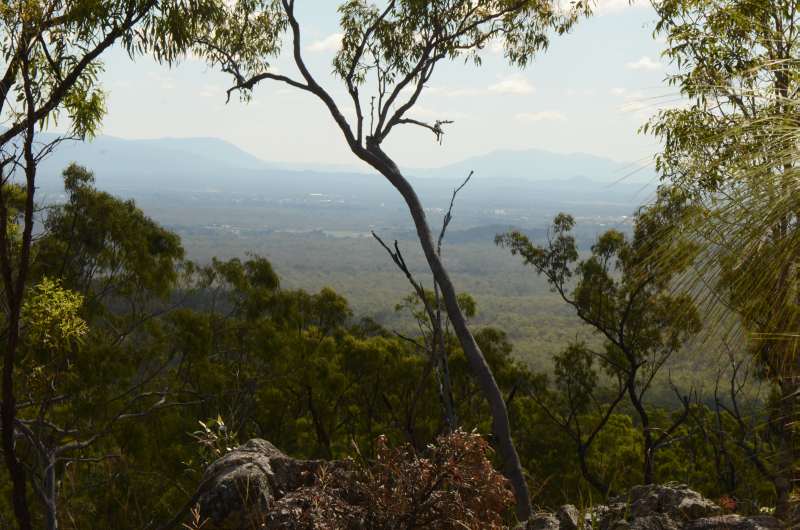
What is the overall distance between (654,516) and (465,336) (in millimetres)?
4035

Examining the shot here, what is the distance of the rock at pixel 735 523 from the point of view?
2.02 meters

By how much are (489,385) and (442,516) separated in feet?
13.9

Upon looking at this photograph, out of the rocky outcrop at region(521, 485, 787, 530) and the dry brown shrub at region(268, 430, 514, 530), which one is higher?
the dry brown shrub at region(268, 430, 514, 530)

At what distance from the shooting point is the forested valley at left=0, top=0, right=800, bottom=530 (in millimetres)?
1997

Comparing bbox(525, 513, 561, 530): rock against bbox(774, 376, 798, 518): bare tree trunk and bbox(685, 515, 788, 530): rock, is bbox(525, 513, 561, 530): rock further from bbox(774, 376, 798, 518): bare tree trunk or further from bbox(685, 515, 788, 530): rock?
bbox(774, 376, 798, 518): bare tree trunk

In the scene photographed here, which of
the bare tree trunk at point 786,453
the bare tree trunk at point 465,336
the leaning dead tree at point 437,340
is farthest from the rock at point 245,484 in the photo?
the bare tree trunk at point 465,336

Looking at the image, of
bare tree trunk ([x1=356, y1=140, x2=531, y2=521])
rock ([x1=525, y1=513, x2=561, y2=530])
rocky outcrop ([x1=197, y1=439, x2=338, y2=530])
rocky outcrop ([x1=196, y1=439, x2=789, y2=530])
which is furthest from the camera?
bare tree trunk ([x1=356, y1=140, x2=531, y2=521])

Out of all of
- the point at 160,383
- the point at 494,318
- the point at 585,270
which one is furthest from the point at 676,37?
the point at 494,318

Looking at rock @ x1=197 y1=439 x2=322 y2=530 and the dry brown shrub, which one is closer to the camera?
the dry brown shrub

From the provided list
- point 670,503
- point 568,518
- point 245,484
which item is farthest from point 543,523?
point 245,484

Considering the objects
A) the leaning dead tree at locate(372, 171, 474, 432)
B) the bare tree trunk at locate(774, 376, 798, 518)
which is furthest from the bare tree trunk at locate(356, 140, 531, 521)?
the bare tree trunk at locate(774, 376, 798, 518)

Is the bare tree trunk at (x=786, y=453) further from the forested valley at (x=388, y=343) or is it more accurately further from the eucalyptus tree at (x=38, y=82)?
the eucalyptus tree at (x=38, y=82)

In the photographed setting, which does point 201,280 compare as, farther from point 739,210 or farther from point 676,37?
point 739,210

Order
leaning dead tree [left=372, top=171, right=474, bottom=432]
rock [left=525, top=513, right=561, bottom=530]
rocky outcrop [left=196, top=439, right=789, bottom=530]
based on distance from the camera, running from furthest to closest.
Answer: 1. leaning dead tree [left=372, top=171, right=474, bottom=432]
2. rock [left=525, top=513, right=561, bottom=530]
3. rocky outcrop [left=196, top=439, right=789, bottom=530]
